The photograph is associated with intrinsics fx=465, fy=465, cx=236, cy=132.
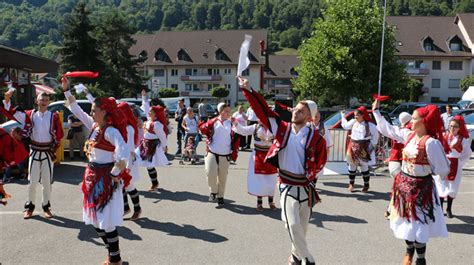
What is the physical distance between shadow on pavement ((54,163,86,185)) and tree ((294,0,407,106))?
2128 centimetres

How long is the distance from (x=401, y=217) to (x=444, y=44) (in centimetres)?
6093

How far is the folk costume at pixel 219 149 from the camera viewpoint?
29.8 ft

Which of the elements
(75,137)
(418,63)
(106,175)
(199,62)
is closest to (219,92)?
(199,62)

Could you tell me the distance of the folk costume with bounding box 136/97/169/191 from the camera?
10.2m

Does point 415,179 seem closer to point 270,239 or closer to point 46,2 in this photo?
point 270,239

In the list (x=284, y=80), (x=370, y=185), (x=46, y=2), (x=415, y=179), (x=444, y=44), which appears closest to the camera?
(x=415, y=179)

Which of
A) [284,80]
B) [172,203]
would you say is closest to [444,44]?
[284,80]

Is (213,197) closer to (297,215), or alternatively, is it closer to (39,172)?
(39,172)

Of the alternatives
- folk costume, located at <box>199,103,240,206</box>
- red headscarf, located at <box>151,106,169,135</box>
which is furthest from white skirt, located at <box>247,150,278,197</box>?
red headscarf, located at <box>151,106,169,135</box>

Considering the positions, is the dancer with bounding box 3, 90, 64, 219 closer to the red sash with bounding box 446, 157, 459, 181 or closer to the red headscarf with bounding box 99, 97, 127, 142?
the red headscarf with bounding box 99, 97, 127, 142

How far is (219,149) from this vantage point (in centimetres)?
909

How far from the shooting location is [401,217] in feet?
18.4

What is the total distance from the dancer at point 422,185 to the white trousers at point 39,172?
567 cm

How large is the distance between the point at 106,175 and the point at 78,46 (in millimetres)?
39845
